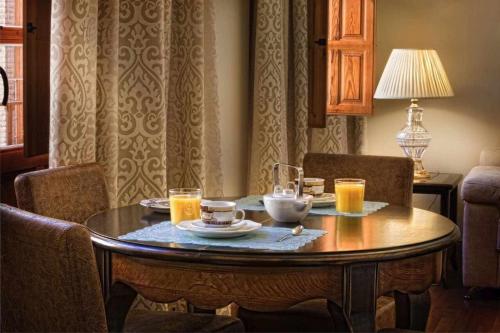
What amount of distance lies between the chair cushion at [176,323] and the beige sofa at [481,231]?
217 cm

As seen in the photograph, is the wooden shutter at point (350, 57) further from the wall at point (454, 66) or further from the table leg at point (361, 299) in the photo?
the table leg at point (361, 299)

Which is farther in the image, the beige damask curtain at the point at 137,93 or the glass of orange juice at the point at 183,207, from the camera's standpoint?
the beige damask curtain at the point at 137,93

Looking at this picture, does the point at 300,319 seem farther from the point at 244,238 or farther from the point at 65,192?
the point at 65,192

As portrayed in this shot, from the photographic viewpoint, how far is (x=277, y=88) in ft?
14.5

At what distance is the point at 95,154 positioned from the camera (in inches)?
120

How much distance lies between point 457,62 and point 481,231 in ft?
4.90

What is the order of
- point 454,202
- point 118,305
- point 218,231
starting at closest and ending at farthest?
1. point 218,231
2. point 118,305
3. point 454,202

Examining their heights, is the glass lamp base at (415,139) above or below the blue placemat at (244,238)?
above

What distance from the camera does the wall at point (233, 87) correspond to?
4.38m

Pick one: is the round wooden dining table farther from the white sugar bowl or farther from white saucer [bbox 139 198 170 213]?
white saucer [bbox 139 198 170 213]

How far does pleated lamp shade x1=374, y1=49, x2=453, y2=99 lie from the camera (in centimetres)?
473

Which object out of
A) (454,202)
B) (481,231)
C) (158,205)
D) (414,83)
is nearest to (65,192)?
(158,205)

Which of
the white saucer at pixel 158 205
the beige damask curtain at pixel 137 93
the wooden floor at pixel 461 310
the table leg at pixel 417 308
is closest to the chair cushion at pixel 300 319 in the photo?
the table leg at pixel 417 308

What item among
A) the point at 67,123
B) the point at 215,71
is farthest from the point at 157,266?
the point at 215,71
